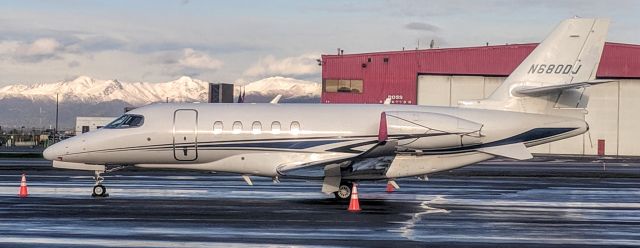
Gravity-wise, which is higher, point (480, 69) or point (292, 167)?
point (480, 69)

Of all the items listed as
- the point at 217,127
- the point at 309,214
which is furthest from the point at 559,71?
the point at 217,127

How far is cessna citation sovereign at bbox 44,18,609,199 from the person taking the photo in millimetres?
25828

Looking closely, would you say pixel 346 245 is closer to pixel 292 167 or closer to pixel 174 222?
pixel 174 222

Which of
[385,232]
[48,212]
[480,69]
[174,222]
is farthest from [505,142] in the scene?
[480,69]

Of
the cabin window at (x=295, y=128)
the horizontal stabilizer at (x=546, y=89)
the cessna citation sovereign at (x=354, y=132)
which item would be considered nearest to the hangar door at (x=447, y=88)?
the cessna citation sovereign at (x=354, y=132)

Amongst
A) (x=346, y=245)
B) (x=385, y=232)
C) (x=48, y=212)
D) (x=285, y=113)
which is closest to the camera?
(x=346, y=245)

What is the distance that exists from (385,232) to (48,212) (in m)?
8.20

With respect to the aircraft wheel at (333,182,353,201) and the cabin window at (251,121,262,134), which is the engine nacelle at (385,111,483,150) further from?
the cabin window at (251,121,262,134)

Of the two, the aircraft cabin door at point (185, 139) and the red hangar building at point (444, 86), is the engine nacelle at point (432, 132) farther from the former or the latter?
the red hangar building at point (444, 86)

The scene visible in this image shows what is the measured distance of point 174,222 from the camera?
19.7 m

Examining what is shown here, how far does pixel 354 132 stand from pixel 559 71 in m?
6.35

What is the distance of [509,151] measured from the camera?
85.4 ft

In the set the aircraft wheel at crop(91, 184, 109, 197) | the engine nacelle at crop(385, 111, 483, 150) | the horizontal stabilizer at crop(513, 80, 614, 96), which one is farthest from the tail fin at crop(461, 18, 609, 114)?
the aircraft wheel at crop(91, 184, 109, 197)

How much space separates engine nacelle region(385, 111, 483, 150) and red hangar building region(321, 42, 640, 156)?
3612 centimetres
